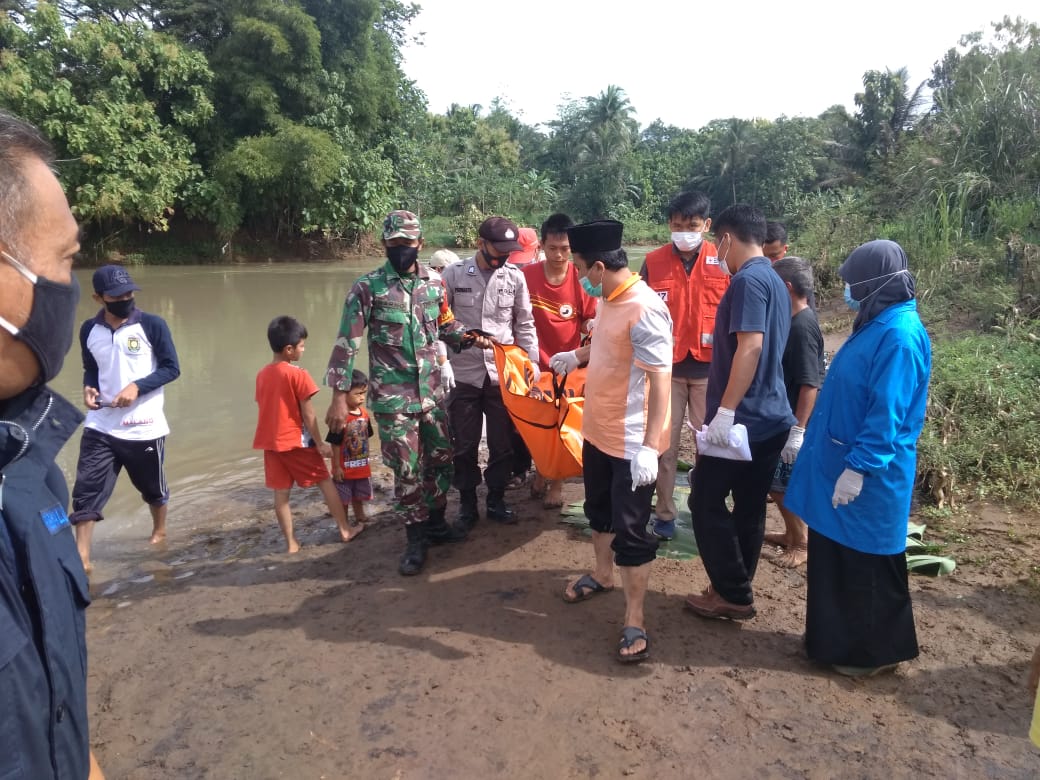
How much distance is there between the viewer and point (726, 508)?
3.45 m

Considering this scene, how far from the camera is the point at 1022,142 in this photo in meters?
11.1

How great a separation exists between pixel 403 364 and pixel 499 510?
135 cm

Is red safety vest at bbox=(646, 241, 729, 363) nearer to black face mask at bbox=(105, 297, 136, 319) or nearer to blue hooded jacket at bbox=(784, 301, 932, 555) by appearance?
blue hooded jacket at bbox=(784, 301, 932, 555)

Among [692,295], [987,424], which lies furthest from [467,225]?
[692,295]

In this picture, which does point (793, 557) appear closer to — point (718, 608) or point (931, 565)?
point (931, 565)

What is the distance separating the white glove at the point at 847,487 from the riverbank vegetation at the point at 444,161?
2.43m

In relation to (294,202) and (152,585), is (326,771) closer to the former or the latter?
(152,585)

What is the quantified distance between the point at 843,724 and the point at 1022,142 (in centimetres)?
1202

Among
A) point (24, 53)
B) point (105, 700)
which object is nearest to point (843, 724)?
point (105, 700)

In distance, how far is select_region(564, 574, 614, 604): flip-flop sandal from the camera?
3734mm

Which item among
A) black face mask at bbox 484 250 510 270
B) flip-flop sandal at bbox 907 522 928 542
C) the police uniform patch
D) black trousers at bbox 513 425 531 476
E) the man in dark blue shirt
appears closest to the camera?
the police uniform patch

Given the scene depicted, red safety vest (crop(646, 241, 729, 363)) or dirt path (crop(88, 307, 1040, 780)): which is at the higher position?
red safety vest (crop(646, 241, 729, 363))

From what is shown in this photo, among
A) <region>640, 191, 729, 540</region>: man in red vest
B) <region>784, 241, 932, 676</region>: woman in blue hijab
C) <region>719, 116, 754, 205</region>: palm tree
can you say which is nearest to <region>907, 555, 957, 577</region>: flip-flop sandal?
<region>784, 241, 932, 676</region>: woman in blue hijab

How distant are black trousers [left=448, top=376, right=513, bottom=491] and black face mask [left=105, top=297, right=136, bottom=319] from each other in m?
2.14
